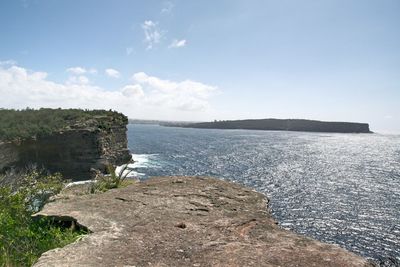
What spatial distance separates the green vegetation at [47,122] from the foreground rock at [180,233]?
141ft

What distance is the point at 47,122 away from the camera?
55781 mm

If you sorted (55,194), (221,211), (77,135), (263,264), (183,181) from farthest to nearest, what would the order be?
1. (77,135)
2. (183,181)
3. (55,194)
4. (221,211)
5. (263,264)

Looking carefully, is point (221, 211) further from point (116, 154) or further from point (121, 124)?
point (121, 124)

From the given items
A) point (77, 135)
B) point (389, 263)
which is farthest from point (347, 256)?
point (77, 135)

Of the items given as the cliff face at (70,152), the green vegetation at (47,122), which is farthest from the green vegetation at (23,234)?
the cliff face at (70,152)

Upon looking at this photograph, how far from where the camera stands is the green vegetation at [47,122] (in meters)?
48.9

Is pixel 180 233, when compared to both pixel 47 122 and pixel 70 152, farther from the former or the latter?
pixel 47 122

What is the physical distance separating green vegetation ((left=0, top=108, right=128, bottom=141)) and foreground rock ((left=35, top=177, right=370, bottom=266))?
141 feet

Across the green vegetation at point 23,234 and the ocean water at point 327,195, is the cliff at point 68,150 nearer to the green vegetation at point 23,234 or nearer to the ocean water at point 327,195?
the ocean water at point 327,195

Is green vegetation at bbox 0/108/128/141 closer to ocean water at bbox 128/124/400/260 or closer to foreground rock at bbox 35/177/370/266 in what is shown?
ocean water at bbox 128/124/400/260

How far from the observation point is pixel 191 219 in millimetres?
10117

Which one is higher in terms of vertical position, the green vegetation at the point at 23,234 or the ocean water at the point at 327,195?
the green vegetation at the point at 23,234

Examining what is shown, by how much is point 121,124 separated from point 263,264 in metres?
63.1

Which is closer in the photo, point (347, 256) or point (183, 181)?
point (347, 256)
